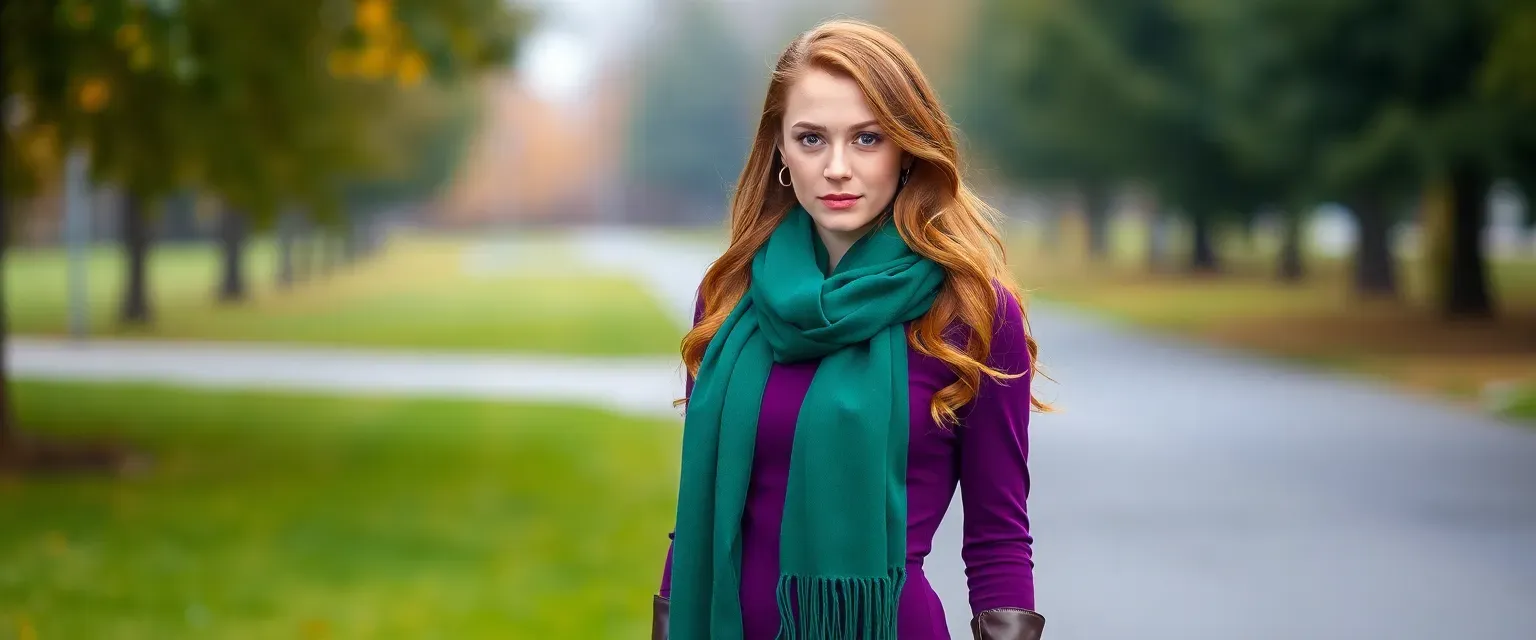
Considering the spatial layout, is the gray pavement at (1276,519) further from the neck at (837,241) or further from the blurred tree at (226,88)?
the blurred tree at (226,88)

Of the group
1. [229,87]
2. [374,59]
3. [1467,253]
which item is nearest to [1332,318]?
[1467,253]

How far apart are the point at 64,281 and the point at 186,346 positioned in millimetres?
24484

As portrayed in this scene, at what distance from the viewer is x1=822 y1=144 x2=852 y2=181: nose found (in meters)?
2.67

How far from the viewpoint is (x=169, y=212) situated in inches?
2958

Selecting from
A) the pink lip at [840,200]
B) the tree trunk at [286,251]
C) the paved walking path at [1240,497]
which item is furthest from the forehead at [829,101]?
the tree trunk at [286,251]

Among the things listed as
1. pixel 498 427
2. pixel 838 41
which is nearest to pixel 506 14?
pixel 498 427

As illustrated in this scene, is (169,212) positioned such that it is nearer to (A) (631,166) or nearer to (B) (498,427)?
(A) (631,166)

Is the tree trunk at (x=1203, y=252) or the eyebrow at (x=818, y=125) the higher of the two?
the eyebrow at (x=818, y=125)

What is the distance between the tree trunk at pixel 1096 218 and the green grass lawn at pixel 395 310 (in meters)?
12.7

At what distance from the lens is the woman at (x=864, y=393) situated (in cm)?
266

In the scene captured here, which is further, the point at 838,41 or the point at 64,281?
the point at 64,281

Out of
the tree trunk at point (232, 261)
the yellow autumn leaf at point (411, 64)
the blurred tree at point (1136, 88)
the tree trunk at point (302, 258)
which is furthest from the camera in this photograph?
the tree trunk at point (302, 258)

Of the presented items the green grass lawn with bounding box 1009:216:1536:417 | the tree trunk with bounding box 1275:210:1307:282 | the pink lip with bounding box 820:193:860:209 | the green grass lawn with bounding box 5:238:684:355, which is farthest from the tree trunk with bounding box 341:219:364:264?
the pink lip with bounding box 820:193:860:209

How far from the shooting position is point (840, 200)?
272 cm
